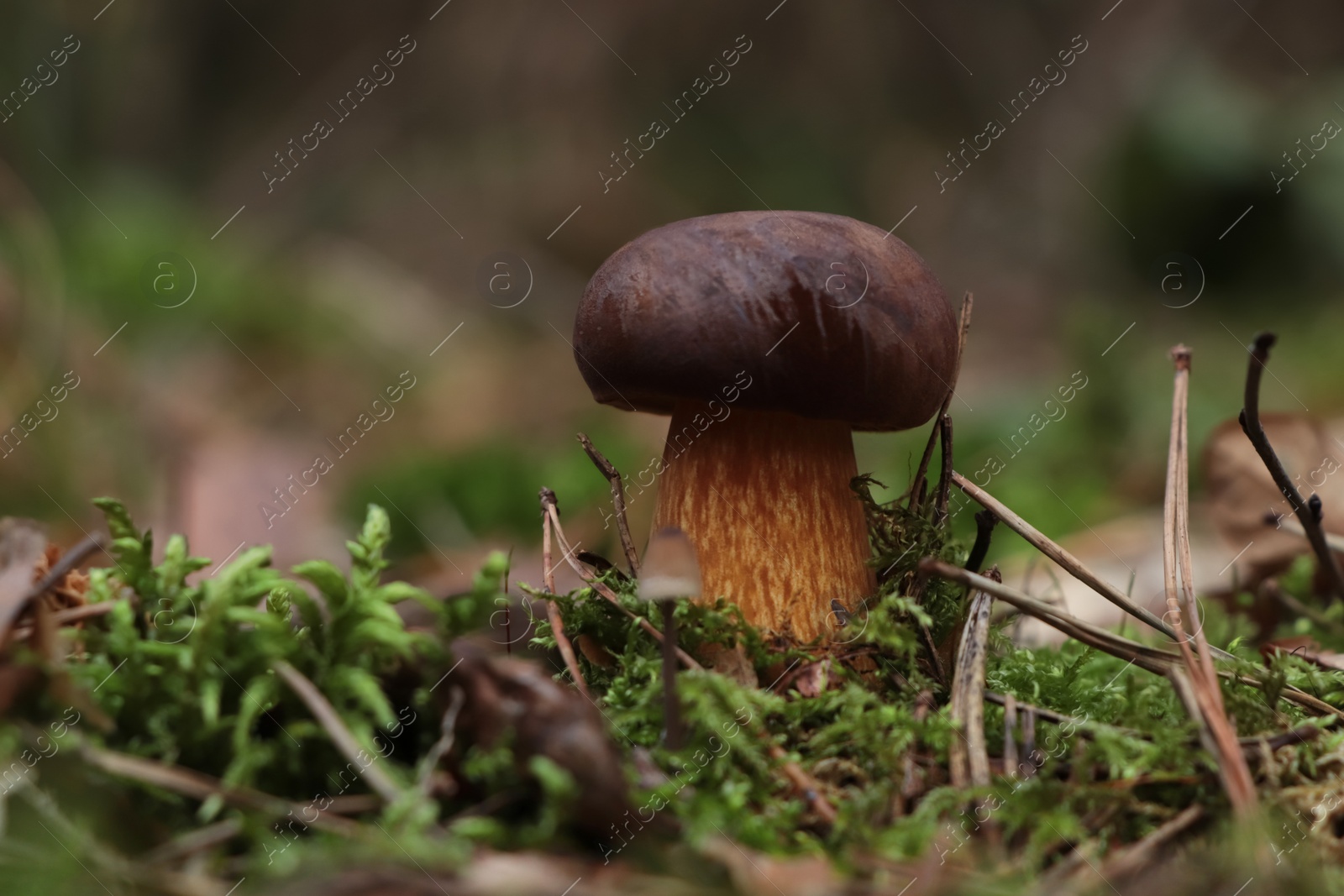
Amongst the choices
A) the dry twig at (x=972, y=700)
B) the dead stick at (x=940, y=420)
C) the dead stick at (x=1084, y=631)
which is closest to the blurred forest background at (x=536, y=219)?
the dead stick at (x=940, y=420)

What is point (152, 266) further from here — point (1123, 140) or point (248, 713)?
point (1123, 140)

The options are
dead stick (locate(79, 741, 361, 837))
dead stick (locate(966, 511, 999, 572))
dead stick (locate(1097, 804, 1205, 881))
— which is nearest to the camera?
dead stick (locate(79, 741, 361, 837))

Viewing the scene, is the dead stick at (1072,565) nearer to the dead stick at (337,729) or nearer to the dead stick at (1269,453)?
the dead stick at (1269,453)

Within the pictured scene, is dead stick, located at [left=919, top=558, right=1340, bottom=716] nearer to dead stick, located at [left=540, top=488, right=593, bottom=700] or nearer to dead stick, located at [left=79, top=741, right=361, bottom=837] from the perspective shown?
dead stick, located at [left=540, top=488, right=593, bottom=700]

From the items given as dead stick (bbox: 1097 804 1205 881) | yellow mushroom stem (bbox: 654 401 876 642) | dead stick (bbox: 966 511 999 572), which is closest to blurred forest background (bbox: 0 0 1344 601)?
yellow mushroom stem (bbox: 654 401 876 642)

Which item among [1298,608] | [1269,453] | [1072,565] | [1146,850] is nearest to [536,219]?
[1298,608]

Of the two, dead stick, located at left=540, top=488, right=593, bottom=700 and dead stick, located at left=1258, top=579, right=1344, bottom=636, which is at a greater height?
dead stick, located at left=540, top=488, right=593, bottom=700
